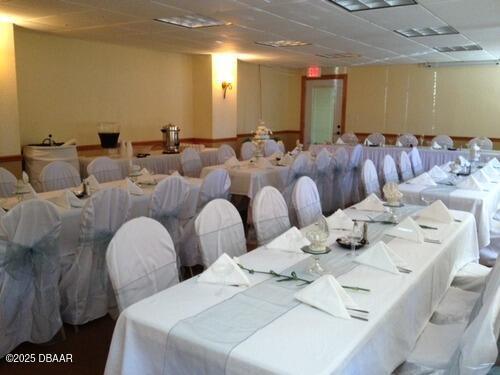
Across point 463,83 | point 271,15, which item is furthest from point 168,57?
point 463,83

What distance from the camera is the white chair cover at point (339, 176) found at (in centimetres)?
677

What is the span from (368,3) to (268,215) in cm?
255

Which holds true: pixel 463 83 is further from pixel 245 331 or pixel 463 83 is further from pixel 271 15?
pixel 245 331

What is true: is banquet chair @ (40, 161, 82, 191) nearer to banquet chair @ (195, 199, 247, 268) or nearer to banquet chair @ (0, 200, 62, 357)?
banquet chair @ (0, 200, 62, 357)

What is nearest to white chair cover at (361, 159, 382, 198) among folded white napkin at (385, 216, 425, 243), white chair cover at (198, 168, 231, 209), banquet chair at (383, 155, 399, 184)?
→ banquet chair at (383, 155, 399, 184)

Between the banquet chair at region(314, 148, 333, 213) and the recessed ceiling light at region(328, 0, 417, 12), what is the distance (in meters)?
2.28

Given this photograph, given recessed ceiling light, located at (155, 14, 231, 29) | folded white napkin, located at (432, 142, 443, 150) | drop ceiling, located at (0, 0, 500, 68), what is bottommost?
folded white napkin, located at (432, 142, 443, 150)

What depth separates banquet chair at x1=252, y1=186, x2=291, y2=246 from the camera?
2.96 metres

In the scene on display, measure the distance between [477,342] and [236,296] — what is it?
33.7 inches

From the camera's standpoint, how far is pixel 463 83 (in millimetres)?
9578

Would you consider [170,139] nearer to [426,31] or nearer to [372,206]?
[426,31]

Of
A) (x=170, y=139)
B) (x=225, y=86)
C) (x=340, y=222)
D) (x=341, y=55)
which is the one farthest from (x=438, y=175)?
(x=225, y=86)

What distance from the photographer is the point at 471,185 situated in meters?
4.29

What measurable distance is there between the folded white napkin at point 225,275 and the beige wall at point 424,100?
9109 millimetres
